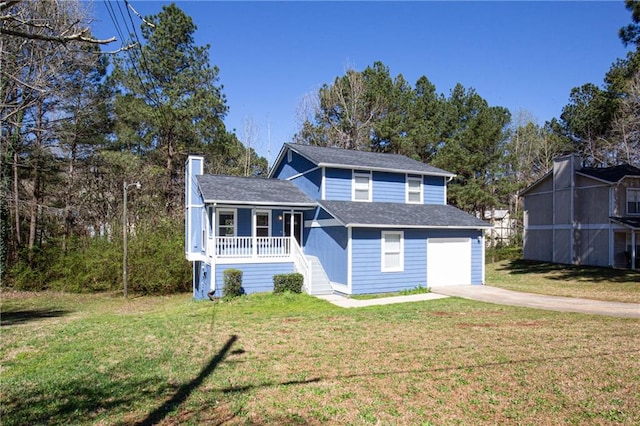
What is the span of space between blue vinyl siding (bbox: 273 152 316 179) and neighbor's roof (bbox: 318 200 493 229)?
2983mm

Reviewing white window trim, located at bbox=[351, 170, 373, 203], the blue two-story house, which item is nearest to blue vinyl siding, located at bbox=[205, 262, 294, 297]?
the blue two-story house

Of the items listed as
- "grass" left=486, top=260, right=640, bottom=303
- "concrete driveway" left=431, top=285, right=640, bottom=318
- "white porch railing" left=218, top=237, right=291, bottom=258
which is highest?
"white porch railing" left=218, top=237, right=291, bottom=258

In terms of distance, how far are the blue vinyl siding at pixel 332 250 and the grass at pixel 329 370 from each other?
4.68m

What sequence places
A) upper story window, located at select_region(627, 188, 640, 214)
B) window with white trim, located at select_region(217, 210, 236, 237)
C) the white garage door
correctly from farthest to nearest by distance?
upper story window, located at select_region(627, 188, 640, 214) < window with white trim, located at select_region(217, 210, 236, 237) < the white garage door

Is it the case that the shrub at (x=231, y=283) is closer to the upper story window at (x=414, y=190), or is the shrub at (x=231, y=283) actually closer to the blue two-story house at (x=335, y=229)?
the blue two-story house at (x=335, y=229)

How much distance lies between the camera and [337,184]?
A: 718 inches

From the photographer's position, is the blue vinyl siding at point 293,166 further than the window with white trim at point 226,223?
Yes

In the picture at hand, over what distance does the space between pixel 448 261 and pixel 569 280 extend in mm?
6977

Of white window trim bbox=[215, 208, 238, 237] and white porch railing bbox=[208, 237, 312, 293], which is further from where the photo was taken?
white window trim bbox=[215, 208, 238, 237]

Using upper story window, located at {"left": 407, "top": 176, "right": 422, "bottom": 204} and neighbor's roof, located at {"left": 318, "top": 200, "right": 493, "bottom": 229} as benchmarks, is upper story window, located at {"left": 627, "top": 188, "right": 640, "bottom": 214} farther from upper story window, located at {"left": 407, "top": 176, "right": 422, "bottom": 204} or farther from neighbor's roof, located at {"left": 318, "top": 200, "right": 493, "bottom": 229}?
upper story window, located at {"left": 407, "top": 176, "right": 422, "bottom": 204}

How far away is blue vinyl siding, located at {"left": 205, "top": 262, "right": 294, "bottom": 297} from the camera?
16.1m

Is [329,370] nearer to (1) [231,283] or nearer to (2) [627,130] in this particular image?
(1) [231,283]

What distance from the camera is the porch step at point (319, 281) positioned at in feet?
53.4

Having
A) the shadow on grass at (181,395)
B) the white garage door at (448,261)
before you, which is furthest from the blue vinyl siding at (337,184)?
the shadow on grass at (181,395)
